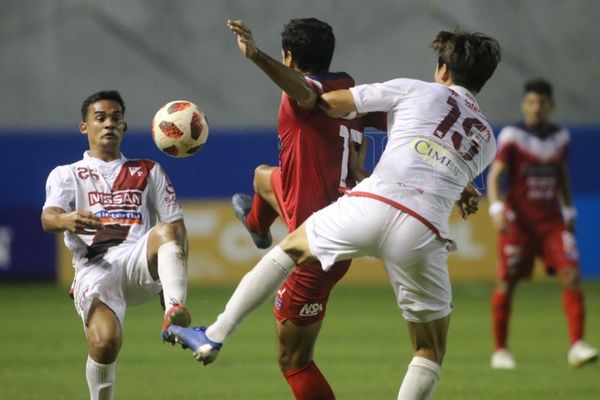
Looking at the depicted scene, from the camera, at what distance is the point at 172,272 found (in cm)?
647

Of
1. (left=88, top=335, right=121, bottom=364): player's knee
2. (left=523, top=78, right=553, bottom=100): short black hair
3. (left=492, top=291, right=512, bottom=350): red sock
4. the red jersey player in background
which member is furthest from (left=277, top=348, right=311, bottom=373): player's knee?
(left=523, top=78, right=553, bottom=100): short black hair

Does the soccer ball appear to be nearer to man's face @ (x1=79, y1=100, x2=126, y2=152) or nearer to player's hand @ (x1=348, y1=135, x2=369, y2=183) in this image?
man's face @ (x1=79, y1=100, x2=126, y2=152)

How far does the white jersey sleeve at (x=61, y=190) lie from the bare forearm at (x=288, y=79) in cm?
149

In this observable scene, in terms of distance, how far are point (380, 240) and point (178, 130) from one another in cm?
146

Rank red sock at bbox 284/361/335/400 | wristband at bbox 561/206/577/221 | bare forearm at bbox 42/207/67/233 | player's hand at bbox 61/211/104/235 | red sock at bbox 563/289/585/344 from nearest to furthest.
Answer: player's hand at bbox 61/211/104/235 < bare forearm at bbox 42/207/67/233 < red sock at bbox 284/361/335/400 < red sock at bbox 563/289/585/344 < wristband at bbox 561/206/577/221

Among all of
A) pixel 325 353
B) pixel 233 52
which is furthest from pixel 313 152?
pixel 233 52

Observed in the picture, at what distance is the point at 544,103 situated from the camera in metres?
11.1

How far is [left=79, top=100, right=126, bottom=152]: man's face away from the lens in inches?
276

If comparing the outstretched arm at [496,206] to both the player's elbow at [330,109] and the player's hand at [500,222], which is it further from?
the player's elbow at [330,109]

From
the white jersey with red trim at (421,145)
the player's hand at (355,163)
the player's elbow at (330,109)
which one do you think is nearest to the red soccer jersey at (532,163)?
the player's hand at (355,163)

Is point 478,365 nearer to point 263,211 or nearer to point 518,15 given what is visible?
point 263,211

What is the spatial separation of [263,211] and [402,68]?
10.3 metres

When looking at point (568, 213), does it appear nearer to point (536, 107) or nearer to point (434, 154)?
point (536, 107)

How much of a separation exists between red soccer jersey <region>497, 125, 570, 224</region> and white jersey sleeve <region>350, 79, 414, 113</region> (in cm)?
543
